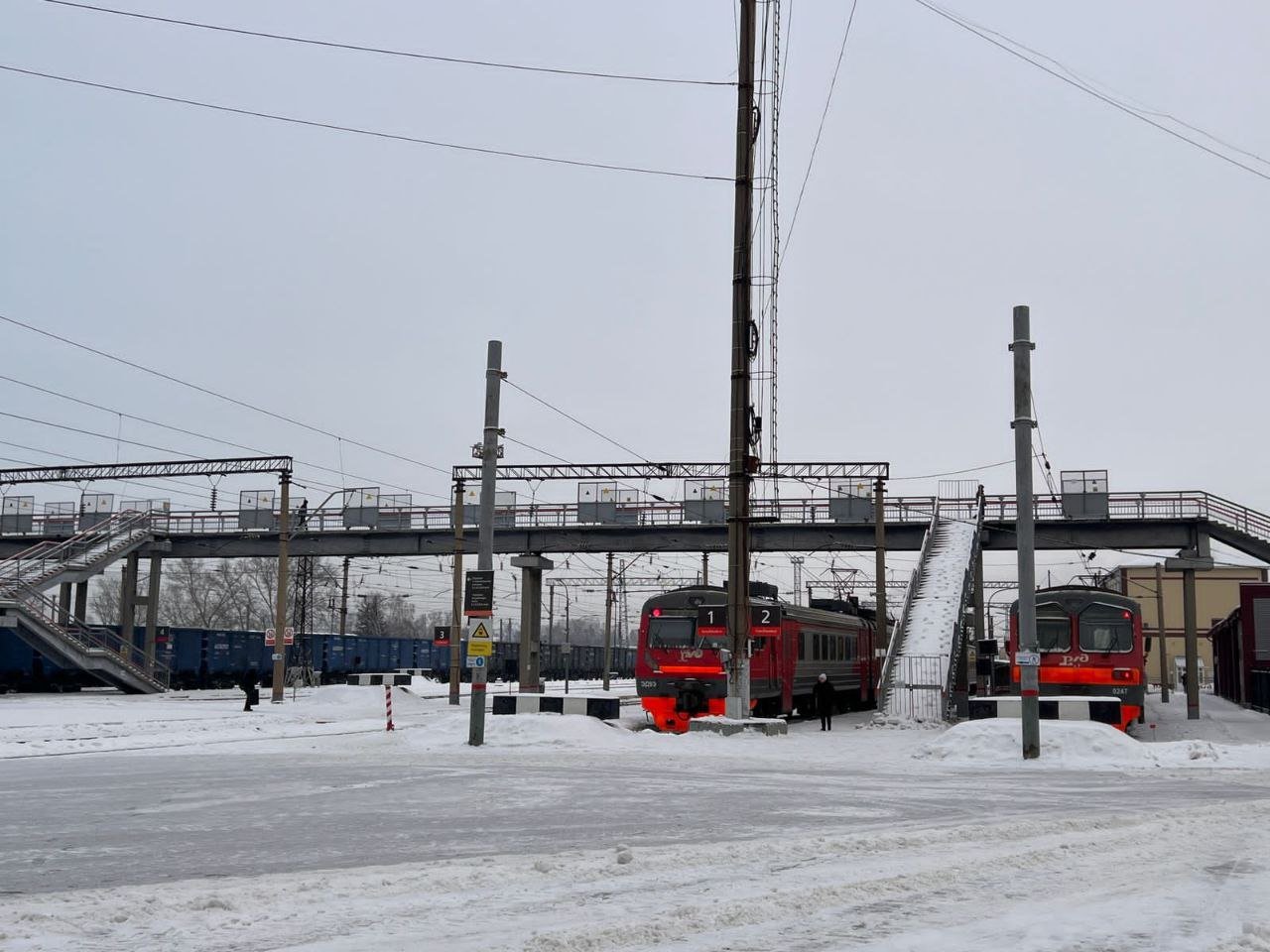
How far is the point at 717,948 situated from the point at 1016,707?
1907 centimetres

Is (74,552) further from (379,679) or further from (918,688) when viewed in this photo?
(918,688)

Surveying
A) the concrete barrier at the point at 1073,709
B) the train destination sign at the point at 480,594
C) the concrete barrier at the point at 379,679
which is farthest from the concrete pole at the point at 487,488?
the concrete barrier at the point at 379,679

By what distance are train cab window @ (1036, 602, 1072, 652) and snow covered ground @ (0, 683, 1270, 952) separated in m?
6.50

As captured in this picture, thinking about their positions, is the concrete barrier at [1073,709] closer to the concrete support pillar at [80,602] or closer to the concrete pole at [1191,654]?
the concrete pole at [1191,654]

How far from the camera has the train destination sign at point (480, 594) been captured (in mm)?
21422

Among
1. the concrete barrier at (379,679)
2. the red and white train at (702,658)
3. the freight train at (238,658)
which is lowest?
the concrete barrier at (379,679)

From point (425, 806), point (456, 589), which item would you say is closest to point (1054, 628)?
point (425, 806)

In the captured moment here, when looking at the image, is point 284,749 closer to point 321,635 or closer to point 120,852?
point 120,852

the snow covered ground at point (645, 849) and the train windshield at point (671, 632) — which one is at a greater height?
the train windshield at point (671, 632)

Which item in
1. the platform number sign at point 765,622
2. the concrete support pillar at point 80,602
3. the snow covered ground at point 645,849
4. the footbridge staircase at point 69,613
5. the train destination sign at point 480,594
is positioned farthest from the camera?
the concrete support pillar at point 80,602

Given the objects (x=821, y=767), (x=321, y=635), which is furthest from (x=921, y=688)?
(x=321, y=635)

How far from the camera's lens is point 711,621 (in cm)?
2806

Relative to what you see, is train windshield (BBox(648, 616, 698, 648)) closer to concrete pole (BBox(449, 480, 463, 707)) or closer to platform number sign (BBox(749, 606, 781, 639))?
platform number sign (BBox(749, 606, 781, 639))

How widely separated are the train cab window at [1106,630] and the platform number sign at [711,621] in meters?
8.19
